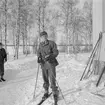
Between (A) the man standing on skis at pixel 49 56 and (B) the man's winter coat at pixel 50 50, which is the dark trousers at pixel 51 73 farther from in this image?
(B) the man's winter coat at pixel 50 50

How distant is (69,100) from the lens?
4484 millimetres

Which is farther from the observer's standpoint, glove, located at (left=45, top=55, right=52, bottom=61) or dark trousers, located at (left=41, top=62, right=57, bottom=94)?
dark trousers, located at (left=41, top=62, right=57, bottom=94)

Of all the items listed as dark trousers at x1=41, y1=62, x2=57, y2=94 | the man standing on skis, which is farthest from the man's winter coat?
dark trousers at x1=41, y1=62, x2=57, y2=94

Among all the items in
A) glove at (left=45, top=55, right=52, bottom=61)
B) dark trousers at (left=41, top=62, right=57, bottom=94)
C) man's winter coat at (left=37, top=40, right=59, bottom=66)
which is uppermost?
man's winter coat at (left=37, top=40, right=59, bottom=66)

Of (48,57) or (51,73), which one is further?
(51,73)

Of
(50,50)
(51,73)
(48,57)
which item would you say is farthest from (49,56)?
(51,73)

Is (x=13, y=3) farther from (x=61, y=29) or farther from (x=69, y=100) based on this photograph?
(x=69, y=100)

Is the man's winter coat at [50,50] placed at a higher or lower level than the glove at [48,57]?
higher

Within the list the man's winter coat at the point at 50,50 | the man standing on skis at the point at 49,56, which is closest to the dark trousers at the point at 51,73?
the man standing on skis at the point at 49,56

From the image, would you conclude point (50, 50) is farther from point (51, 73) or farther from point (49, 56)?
point (51, 73)

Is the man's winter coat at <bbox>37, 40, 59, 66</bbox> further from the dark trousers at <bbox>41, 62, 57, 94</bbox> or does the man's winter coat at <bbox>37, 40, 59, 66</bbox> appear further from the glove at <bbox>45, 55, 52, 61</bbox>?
the dark trousers at <bbox>41, 62, 57, 94</bbox>

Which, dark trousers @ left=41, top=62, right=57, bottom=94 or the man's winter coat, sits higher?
the man's winter coat

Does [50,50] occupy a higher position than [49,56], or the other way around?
[50,50]

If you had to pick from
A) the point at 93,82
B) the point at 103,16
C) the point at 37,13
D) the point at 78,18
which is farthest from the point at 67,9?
the point at 93,82
